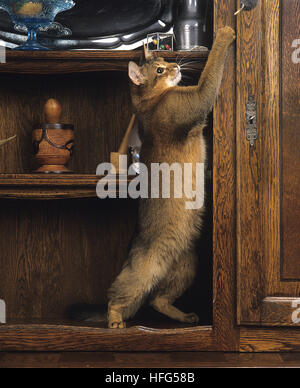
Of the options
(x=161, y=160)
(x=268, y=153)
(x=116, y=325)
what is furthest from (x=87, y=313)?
(x=268, y=153)

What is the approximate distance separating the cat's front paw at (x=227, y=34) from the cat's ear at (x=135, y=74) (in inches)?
12.3

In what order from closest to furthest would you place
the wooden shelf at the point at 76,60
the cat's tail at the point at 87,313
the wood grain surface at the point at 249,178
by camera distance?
1. the wood grain surface at the point at 249,178
2. the wooden shelf at the point at 76,60
3. the cat's tail at the point at 87,313

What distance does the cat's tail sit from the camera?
1.86 meters

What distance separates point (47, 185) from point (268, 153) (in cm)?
76

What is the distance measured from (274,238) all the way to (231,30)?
0.71 meters

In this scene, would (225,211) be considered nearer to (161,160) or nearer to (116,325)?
(161,160)

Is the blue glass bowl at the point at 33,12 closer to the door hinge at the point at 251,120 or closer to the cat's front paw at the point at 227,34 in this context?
the cat's front paw at the point at 227,34

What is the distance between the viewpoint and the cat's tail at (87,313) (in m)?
1.86

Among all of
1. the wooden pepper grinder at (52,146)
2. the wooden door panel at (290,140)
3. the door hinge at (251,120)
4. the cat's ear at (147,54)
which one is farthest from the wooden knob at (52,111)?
the wooden door panel at (290,140)

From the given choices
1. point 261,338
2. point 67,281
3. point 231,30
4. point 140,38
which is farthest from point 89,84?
point 261,338

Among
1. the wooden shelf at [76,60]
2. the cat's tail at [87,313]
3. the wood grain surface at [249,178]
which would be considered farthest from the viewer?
the cat's tail at [87,313]

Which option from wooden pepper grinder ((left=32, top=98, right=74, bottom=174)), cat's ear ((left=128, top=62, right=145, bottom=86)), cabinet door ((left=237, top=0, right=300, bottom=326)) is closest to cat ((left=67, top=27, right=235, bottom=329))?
cat's ear ((left=128, top=62, right=145, bottom=86))

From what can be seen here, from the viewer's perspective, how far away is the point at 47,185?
5.64 feet

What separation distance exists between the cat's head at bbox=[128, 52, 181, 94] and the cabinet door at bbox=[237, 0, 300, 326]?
256 mm
